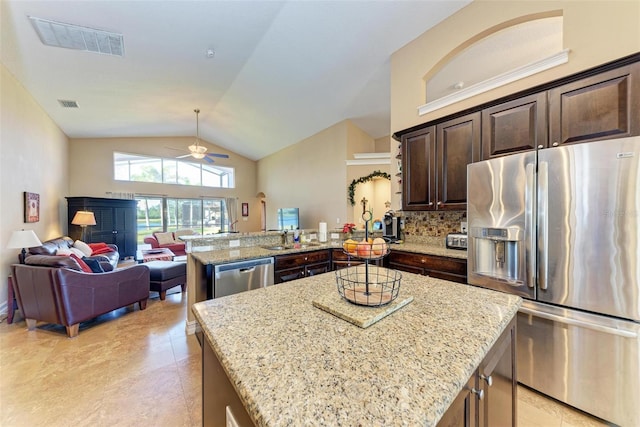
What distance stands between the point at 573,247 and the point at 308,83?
172 inches

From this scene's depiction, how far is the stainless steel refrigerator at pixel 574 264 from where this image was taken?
1.43m

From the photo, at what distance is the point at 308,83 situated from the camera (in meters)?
4.59

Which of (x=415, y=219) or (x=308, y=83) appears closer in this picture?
(x=415, y=219)

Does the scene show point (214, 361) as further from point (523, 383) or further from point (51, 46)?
point (51, 46)

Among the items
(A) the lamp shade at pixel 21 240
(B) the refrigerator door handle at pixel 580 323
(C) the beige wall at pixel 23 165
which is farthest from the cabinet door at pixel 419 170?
(C) the beige wall at pixel 23 165

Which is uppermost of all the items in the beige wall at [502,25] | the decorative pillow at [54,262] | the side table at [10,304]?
the beige wall at [502,25]

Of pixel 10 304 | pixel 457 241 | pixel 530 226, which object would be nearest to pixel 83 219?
pixel 10 304

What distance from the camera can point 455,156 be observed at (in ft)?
8.49

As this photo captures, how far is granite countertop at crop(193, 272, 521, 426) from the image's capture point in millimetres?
513

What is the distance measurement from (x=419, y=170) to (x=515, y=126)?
0.97 metres

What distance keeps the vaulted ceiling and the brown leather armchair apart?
2.64 meters

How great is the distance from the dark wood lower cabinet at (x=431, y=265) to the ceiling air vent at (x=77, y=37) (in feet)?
13.7

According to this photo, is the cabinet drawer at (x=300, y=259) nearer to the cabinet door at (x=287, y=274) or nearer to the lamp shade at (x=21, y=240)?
the cabinet door at (x=287, y=274)

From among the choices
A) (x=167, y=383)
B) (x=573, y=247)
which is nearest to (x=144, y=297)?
(x=167, y=383)
